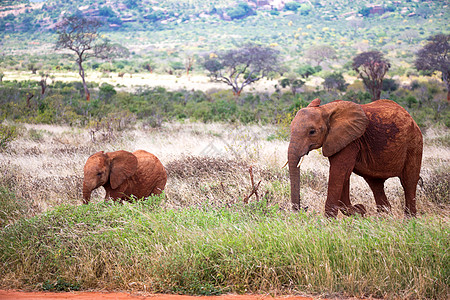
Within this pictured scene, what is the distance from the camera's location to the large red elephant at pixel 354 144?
214 inches

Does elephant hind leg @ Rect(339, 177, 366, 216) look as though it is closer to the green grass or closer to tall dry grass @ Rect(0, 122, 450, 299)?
tall dry grass @ Rect(0, 122, 450, 299)

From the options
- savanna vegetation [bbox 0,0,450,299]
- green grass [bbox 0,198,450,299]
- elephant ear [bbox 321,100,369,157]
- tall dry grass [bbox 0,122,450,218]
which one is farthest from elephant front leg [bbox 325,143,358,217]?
tall dry grass [bbox 0,122,450,218]

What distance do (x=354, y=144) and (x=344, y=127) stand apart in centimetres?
31

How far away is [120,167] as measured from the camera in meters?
6.24

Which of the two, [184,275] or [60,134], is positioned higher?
[184,275]

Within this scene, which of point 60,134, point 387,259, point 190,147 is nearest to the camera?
point 387,259

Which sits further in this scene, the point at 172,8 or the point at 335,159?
the point at 172,8

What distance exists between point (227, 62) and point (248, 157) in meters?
33.7

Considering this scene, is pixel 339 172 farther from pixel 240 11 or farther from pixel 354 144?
pixel 240 11

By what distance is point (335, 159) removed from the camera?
5621mm

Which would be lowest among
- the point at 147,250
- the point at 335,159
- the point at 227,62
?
the point at 227,62

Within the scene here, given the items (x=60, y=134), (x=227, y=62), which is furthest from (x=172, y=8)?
(x=60, y=134)

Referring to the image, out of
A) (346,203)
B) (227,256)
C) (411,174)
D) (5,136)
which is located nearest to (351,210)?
(346,203)

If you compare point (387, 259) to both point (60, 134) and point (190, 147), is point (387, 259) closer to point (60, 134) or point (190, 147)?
point (190, 147)
